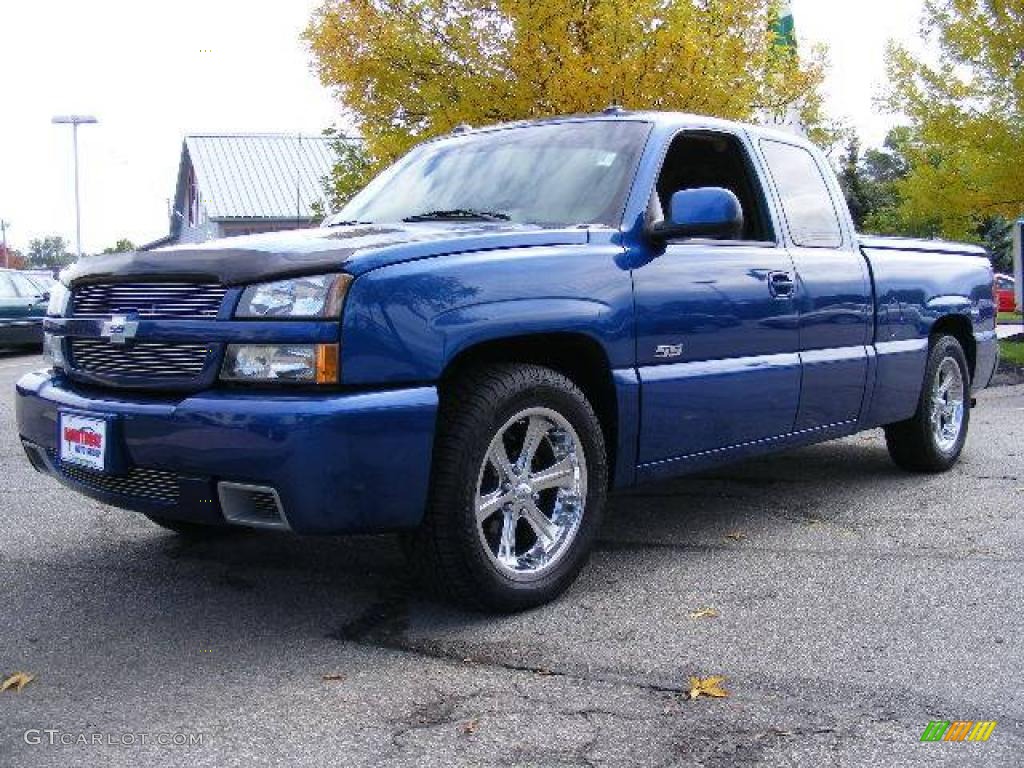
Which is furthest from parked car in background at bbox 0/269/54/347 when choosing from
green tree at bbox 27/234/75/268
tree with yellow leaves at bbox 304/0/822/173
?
green tree at bbox 27/234/75/268

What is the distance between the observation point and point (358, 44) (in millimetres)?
11906

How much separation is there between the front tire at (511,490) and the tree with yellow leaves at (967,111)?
43.9ft

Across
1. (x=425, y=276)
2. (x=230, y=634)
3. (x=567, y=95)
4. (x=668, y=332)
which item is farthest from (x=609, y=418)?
(x=567, y=95)

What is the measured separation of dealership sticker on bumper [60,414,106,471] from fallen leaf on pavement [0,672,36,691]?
664 millimetres

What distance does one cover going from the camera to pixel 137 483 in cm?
351

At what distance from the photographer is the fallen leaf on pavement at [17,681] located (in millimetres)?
3141

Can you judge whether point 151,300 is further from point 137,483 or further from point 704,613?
point 704,613

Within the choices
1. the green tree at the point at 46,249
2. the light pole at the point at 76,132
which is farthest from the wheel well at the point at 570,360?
the green tree at the point at 46,249

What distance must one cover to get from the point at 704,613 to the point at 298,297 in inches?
68.4

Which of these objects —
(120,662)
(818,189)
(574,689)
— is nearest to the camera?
(574,689)

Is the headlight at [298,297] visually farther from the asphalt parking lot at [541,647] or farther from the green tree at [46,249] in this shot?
the green tree at [46,249]

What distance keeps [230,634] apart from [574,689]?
1.20m

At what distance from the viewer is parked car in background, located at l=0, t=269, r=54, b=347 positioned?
18.3m

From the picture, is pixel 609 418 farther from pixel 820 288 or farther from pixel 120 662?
pixel 120 662
